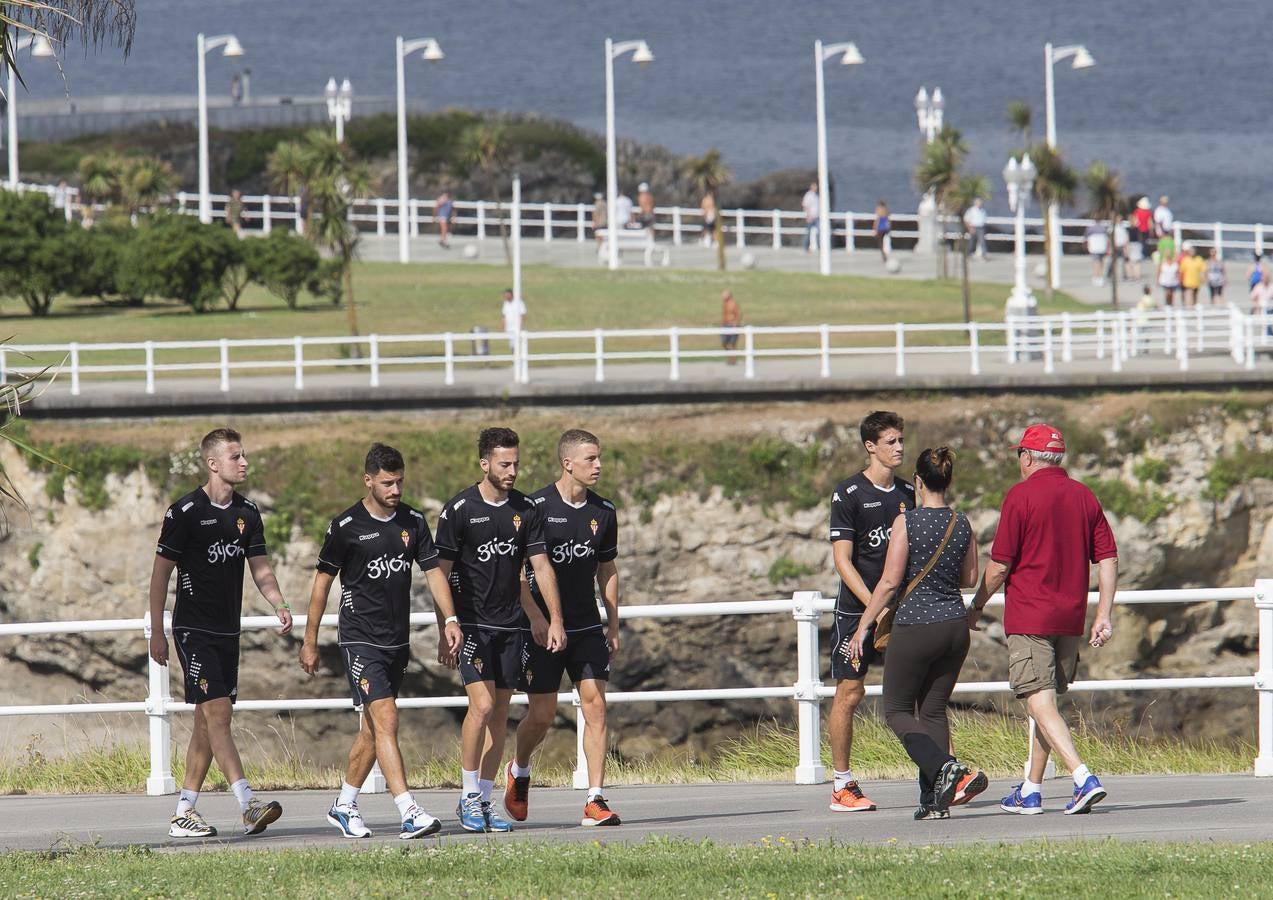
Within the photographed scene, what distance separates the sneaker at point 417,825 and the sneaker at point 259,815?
0.71m

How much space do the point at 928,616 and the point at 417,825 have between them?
2593 millimetres

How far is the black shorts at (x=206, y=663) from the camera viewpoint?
879 cm

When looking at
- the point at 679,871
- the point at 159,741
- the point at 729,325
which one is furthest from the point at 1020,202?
the point at 679,871

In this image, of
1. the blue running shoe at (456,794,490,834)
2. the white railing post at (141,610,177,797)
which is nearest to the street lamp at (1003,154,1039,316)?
the white railing post at (141,610,177,797)

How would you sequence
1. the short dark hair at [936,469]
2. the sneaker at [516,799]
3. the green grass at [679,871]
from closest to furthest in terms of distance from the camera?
the green grass at [679,871] → the short dark hair at [936,469] → the sneaker at [516,799]

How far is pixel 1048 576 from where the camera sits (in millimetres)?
8625

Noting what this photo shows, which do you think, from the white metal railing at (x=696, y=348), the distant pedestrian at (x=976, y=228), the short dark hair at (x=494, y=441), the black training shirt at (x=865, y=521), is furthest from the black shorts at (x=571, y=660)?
the distant pedestrian at (x=976, y=228)

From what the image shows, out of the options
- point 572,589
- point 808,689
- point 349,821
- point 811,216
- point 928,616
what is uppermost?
point 811,216

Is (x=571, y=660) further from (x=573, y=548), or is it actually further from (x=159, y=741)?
(x=159, y=741)

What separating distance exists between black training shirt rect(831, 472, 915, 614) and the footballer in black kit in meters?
1.18

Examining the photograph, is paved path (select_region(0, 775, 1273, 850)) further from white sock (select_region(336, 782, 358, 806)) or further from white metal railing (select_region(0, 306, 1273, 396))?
white metal railing (select_region(0, 306, 1273, 396))

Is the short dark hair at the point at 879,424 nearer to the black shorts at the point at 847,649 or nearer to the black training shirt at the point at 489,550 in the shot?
the black shorts at the point at 847,649

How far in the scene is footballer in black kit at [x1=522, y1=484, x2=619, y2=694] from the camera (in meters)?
8.86

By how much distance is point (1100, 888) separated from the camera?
6602 millimetres
